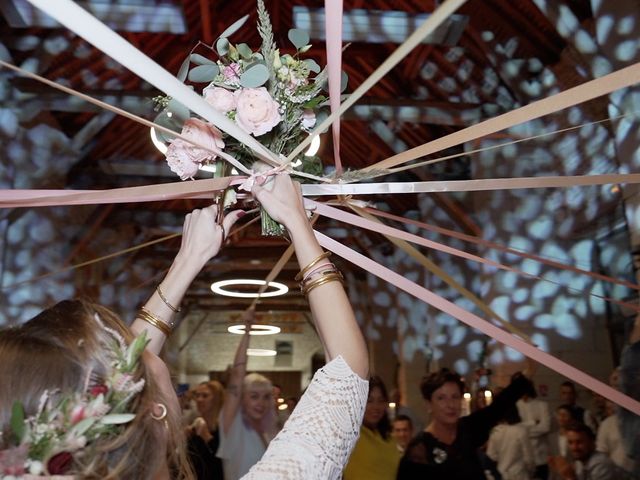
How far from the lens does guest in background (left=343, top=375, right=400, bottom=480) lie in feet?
7.66

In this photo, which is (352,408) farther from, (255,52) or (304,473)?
(255,52)

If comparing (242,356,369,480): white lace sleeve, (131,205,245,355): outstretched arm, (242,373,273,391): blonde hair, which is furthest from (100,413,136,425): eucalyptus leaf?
(242,373,273,391): blonde hair

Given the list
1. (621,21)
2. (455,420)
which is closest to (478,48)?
(621,21)

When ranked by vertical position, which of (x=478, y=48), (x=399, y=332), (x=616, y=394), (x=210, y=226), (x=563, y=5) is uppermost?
(x=478, y=48)

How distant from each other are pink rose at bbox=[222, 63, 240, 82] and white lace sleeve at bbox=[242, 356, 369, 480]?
0.60 meters

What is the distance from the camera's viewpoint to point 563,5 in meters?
4.73

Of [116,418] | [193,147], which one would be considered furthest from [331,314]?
[193,147]

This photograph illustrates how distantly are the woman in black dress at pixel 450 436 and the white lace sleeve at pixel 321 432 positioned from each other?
149cm

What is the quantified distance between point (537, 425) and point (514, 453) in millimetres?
544

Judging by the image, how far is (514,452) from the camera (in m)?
4.19

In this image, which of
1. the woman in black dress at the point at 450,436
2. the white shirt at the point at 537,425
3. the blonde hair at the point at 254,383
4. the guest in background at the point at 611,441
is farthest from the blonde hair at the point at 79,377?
the white shirt at the point at 537,425

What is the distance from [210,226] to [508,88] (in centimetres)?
538

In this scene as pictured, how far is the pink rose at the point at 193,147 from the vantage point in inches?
45.6

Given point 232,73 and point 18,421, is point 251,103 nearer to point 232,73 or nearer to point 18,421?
point 232,73
